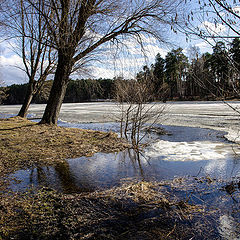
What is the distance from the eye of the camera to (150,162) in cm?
603

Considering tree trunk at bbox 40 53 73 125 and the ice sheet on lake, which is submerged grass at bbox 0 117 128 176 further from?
the ice sheet on lake

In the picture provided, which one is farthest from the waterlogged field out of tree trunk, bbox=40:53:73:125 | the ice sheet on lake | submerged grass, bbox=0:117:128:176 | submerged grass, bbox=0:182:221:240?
tree trunk, bbox=40:53:73:125

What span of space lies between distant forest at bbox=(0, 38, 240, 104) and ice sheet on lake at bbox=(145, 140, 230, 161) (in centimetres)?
176

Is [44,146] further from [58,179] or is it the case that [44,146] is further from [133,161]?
[133,161]

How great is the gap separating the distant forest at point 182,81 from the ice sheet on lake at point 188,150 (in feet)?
5.76

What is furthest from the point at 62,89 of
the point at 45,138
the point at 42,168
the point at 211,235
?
the point at 211,235

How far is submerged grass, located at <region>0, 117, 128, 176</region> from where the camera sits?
571 centimetres

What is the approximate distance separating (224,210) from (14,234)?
290 cm

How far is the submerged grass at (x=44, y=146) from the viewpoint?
5714 mm

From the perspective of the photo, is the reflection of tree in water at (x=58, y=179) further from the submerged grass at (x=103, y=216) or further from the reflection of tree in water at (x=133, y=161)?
the reflection of tree in water at (x=133, y=161)

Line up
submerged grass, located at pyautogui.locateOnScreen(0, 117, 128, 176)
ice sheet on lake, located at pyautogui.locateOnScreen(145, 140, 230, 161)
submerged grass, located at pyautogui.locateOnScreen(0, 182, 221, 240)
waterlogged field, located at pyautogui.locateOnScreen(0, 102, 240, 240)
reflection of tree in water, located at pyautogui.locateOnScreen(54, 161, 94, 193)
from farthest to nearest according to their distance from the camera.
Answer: ice sheet on lake, located at pyautogui.locateOnScreen(145, 140, 230, 161) → submerged grass, located at pyautogui.locateOnScreen(0, 117, 128, 176) → reflection of tree in water, located at pyautogui.locateOnScreen(54, 161, 94, 193) → waterlogged field, located at pyautogui.locateOnScreen(0, 102, 240, 240) → submerged grass, located at pyautogui.locateOnScreen(0, 182, 221, 240)

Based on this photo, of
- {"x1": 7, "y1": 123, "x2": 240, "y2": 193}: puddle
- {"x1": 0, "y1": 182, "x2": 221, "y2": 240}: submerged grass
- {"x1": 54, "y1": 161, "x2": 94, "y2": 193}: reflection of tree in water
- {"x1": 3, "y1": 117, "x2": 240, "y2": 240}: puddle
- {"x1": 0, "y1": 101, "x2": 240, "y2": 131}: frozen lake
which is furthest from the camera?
{"x1": 0, "y1": 101, "x2": 240, "y2": 131}: frozen lake

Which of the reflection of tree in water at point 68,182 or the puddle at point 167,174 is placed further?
the reflection of tree in water at point 68,182

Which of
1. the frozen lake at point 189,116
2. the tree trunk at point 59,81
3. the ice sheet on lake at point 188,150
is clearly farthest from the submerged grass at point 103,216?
the tree trunk at point 59,81
